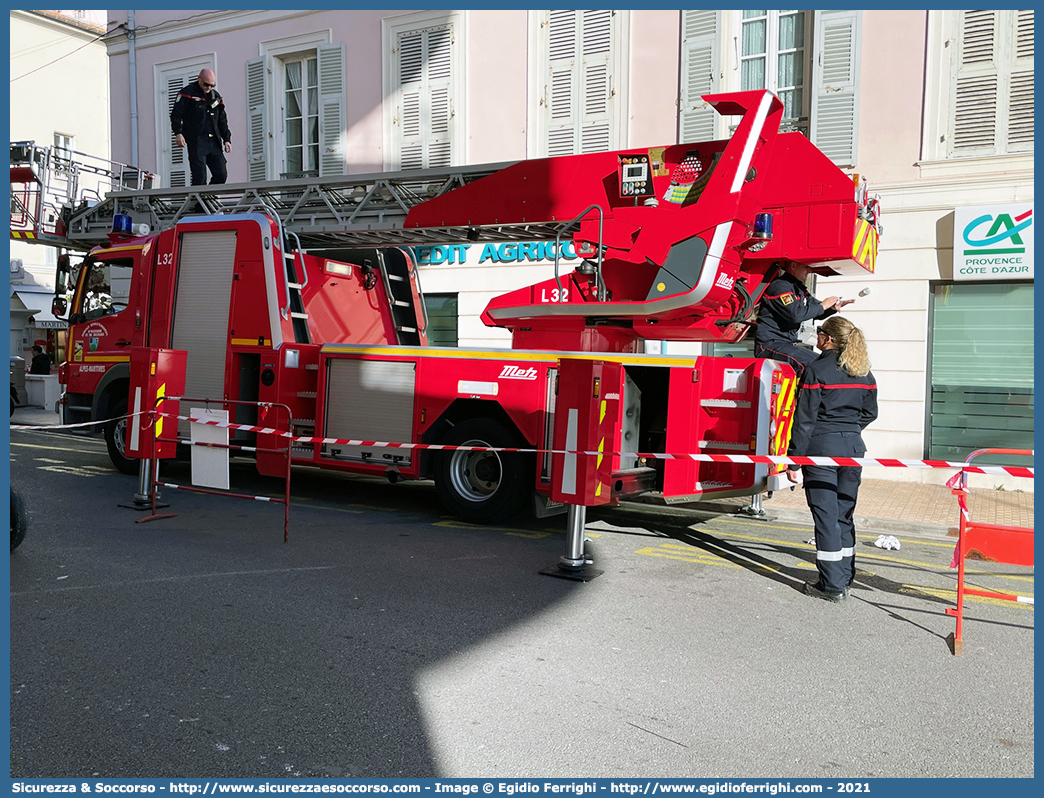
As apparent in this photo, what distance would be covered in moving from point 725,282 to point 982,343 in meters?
7.24

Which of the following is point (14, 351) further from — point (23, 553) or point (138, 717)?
point (138, 717)

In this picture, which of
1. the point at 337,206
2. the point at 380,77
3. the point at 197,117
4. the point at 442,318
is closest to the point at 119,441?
the point at 337,206

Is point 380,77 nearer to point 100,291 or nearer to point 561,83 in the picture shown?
point 561,83

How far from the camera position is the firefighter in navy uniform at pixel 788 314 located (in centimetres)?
693

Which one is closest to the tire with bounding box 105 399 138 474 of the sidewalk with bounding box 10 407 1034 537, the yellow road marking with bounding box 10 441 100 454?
the yellow road marking with bounding box 10 441 100 454

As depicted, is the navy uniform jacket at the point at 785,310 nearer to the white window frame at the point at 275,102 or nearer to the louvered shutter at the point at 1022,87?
the louvered shutter at the point at 1022,87

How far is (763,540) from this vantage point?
771 cm

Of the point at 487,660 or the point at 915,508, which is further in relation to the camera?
the point at 915,508

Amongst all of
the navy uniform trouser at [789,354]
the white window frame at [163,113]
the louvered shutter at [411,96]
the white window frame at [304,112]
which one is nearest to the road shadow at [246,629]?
the navy uniform trouser at [789,354]

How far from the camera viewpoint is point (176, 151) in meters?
18.4

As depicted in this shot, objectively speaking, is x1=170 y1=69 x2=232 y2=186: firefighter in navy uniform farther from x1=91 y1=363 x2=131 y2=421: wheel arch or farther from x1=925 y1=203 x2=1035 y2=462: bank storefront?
x1=925 y1=203 x2=1035 y2=462: bank storefront

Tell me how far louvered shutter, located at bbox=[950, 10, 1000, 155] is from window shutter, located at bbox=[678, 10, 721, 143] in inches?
134

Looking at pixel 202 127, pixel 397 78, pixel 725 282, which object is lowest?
pixel 725 282

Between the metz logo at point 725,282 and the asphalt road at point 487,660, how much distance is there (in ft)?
7.16
